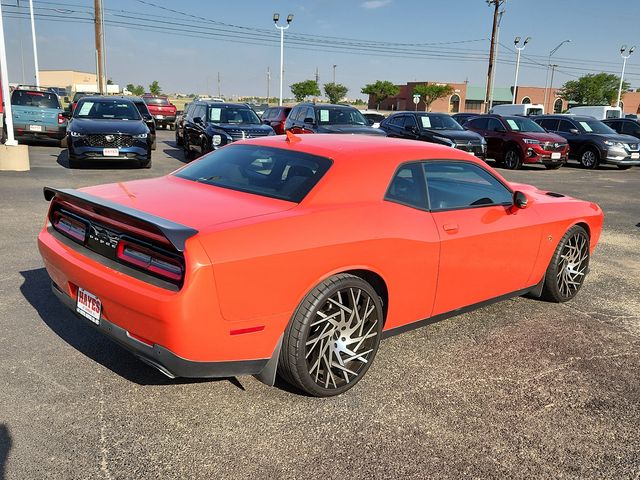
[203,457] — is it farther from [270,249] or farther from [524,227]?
[524,227]

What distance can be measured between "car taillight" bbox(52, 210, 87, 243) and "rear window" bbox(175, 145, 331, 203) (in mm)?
883

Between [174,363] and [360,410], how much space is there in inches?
43.5

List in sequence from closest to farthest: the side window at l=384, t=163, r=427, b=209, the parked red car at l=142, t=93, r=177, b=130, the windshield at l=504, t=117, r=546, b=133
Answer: the side window at l=384, t=163, r=427, b=209 → the windshield at l=504, t=117, r=546, b=133 → the parked red car at l=142, t=93, r=177, b=130

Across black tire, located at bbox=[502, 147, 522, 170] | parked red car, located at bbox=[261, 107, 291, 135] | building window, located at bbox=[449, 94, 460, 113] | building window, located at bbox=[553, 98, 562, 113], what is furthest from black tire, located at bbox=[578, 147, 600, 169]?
building window, located at bbox=[449, 94, 460, 113]

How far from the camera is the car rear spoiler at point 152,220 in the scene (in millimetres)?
2682

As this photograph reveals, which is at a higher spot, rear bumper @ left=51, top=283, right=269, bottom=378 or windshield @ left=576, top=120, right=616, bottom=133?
windshield @ left=576, top=120, right=616, bottom=133

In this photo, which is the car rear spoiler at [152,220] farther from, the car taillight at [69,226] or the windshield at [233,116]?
the windshield at [233,116]

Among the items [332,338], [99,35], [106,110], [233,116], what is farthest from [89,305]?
[99,35]

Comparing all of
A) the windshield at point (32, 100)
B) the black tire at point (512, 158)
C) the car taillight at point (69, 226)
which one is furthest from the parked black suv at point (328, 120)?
the car taillight at point (69, 226)

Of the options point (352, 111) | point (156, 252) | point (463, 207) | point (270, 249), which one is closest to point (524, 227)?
point (463, 207)

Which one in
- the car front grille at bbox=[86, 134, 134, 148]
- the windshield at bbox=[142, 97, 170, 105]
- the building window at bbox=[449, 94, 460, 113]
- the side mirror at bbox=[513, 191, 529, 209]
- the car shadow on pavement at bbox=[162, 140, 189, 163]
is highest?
the building window at bbox=[449, 94, 460, 113]

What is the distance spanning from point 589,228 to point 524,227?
1.24 metres

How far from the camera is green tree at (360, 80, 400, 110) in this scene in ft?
333

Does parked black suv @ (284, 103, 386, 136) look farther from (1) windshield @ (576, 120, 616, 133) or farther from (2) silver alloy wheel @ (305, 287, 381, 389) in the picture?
(2) silver alloy wheel @ (305, 287, 381, 389)
